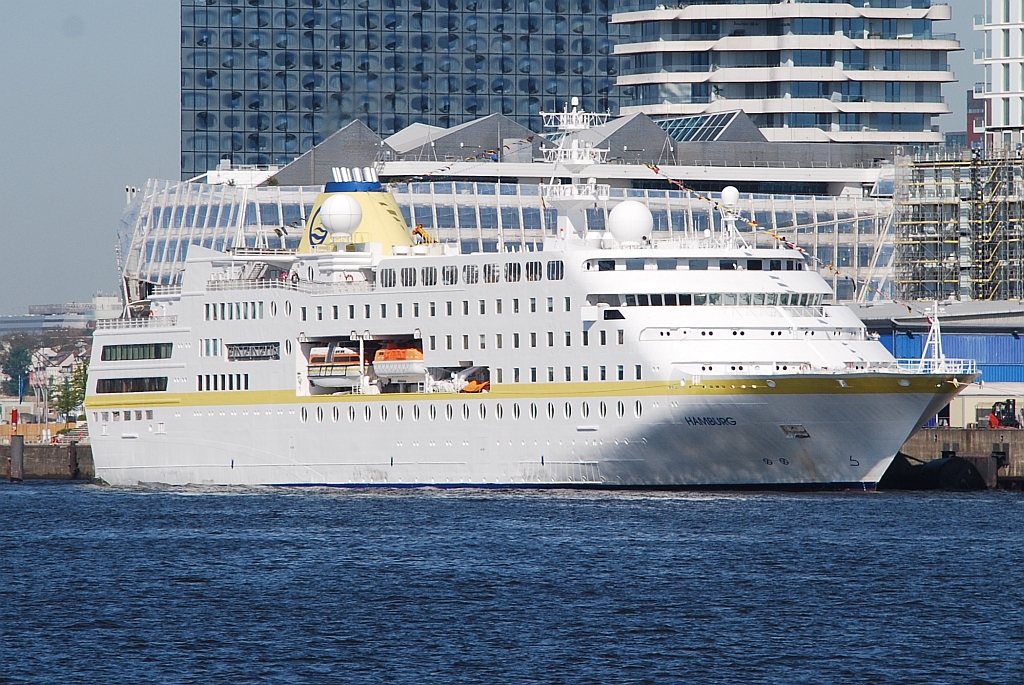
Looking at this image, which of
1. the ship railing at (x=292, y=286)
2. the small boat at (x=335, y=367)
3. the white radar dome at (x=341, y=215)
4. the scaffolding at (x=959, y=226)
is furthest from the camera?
the scaffolding at (x=959, y=226)

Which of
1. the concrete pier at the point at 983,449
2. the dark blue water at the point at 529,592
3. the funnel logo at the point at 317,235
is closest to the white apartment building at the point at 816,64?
the funnel logo at the point at 317,235

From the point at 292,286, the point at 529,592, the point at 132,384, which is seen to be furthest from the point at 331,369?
the point at 529,592

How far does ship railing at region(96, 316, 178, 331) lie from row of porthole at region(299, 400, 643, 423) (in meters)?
7.70

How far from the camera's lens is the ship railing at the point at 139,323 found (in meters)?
80.9

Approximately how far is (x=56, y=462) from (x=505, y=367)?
33674mm

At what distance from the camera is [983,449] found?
7400 cm

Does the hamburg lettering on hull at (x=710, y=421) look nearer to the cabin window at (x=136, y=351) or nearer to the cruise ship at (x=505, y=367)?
the cruise ship at (x=505, y=367)

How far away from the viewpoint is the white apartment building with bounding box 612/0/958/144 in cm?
12631

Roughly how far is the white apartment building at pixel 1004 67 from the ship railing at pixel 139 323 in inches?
2026

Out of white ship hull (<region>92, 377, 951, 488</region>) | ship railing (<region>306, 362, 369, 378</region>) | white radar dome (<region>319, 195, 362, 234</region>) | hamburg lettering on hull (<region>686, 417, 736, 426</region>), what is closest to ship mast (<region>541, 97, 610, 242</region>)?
white radar dome (<region>319, 195, 362, 234</region>)

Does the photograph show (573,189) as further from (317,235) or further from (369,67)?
(369,67)

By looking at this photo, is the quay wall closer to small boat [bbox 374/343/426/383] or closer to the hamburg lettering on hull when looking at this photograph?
small boat [bbox 374/343/426/383]

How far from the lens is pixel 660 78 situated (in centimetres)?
13000

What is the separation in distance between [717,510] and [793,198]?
54.5 m
